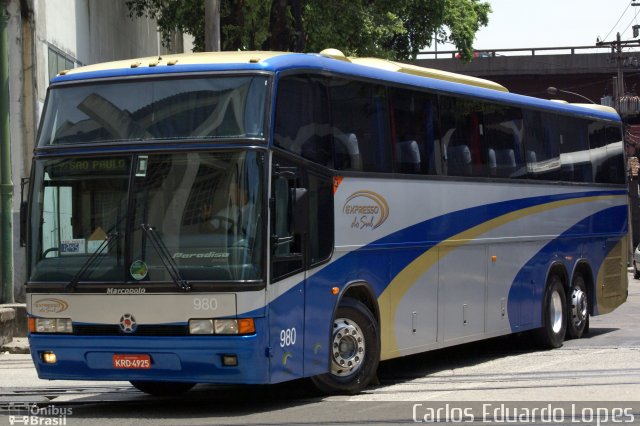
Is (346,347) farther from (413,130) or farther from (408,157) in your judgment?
(413,130)

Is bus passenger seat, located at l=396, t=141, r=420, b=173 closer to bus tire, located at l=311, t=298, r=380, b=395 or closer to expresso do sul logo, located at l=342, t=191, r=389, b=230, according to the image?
expresso do sul logo, located at l=342, t=191, r=389, b=230

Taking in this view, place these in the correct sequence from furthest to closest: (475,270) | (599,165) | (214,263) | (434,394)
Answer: (599,165) < (475,270) < (434,394) < (214,263)

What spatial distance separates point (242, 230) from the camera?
10594 mm

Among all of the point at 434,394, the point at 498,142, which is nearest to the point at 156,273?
the point at 434,394

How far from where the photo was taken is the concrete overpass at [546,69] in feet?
184

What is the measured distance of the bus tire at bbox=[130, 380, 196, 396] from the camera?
1273cm

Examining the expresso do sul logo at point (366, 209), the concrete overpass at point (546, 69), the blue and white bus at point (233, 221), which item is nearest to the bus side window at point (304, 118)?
the blue and white bus at point (233, 221)

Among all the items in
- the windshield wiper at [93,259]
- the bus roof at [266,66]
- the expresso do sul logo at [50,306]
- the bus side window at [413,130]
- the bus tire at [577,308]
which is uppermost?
the bus roof at [266,66]

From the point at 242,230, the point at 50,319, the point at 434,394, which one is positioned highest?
the point at 242,230

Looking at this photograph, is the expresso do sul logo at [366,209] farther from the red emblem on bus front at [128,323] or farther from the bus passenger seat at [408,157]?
the red emblem on bus front at [128,323]

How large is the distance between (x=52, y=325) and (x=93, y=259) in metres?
0.73

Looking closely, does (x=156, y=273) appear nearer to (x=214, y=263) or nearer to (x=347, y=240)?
(x=214, y=263)

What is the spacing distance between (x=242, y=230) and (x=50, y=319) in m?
1.97

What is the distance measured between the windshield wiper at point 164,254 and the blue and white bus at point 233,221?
15 mm
